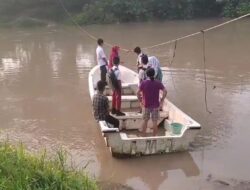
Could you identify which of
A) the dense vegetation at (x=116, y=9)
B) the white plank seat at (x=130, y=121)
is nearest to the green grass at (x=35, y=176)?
the white plank seat at (x=130, y=121)

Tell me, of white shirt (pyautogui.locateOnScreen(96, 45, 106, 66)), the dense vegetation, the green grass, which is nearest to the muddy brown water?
white shirt (pyautogui.locateOnScreen(96, 45, 106, 66))

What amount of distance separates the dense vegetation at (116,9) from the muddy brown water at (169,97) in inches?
369

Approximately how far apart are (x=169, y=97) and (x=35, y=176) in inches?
282

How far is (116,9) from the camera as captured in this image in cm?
3403

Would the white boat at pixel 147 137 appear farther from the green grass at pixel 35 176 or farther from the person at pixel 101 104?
the green grass at pixel 35 176

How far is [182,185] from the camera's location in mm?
7145

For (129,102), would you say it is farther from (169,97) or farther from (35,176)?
(35,176)

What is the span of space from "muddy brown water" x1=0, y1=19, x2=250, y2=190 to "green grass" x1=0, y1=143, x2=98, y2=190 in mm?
1691

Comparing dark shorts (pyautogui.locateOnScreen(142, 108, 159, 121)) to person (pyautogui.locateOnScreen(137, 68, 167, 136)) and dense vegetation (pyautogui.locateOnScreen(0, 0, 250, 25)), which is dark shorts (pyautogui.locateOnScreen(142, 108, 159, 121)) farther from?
dense vegetation (pyautogui.locateOnScreen(0, 0, 250, 25))

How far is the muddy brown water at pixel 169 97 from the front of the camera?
766 cm

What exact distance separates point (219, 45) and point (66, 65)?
778 centimetres

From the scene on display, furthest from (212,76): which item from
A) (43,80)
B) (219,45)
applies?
(219,45)

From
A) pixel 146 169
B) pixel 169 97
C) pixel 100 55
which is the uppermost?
pixel 100 55

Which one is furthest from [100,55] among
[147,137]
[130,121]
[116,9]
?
[116,9]
